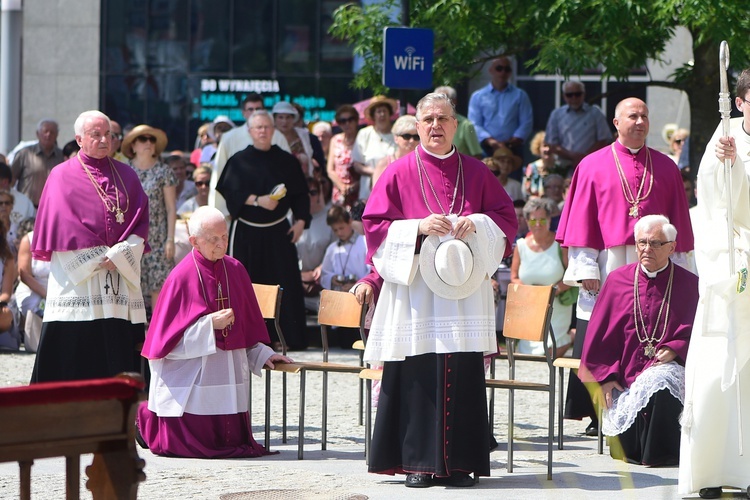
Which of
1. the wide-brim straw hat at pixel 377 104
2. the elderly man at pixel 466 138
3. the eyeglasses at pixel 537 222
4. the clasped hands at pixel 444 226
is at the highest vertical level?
the wide-brim straw hat at pixel 377 104

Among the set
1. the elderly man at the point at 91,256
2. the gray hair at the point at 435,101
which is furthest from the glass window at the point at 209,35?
the gray hair at the point at 435,101

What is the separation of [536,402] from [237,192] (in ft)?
11.6

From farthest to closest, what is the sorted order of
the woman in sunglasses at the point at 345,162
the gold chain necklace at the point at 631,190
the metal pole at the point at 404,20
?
the woman in sunglasses at the point at 345,162 < the metal pole at the point at 404,20 < the gold chain necklace at the point at 631,190

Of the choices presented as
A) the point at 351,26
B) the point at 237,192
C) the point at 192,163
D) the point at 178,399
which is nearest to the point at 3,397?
the point at 178,399

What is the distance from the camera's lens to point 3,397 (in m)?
5.04

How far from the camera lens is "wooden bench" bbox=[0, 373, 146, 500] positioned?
5113 millimetres

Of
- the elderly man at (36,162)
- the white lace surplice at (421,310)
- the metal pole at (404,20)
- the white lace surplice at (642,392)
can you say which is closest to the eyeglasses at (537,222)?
the metal pole at (404,20)

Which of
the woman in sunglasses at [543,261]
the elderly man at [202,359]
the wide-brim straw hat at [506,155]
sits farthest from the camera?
the wide-brim straw hat at [506,155]

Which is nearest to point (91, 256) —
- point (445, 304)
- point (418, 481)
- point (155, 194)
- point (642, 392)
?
point (445, 304)

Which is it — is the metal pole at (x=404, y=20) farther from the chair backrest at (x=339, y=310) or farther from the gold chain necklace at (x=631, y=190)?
the gold chain necklace at (x=631, y=190)

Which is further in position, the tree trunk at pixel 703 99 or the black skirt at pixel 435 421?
the tree trunk at pixel 703 99

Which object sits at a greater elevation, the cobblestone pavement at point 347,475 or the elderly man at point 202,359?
the elderly man at point 202,359

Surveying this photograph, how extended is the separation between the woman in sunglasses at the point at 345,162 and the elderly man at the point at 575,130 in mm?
2070

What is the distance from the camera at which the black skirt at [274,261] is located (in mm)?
14156
